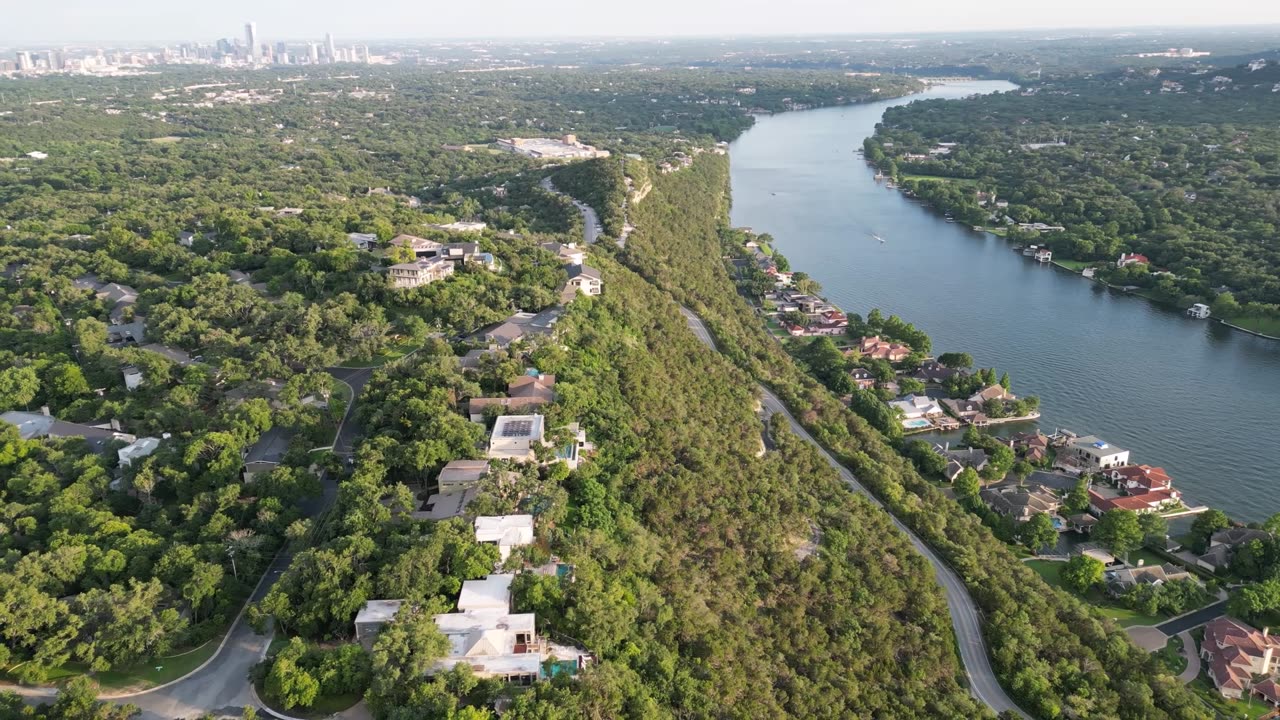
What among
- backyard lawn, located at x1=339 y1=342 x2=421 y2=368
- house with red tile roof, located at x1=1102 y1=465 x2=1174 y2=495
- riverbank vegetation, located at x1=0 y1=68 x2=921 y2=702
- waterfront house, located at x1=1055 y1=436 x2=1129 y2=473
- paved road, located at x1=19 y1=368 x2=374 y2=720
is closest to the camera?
paved road, located at x1=19 y1=368 x2=374 y2=720

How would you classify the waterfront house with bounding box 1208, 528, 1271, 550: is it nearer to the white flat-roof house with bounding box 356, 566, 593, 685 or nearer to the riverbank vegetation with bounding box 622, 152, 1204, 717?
the riverbank vegetation with bounding box 622, 152, 1204, 717

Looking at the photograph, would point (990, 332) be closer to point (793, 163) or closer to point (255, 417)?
point (255, 417)

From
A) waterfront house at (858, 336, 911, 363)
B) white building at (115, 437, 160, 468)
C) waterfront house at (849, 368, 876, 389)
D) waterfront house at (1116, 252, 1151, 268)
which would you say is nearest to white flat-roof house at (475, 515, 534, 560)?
white building at (115, 437, 160, 468)

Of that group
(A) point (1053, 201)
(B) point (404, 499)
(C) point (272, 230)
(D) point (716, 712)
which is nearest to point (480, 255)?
(C) point (272, 230)

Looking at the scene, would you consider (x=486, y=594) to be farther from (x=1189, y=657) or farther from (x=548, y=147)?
(x=548, y=147)

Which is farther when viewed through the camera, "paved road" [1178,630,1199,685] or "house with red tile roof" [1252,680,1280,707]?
"paved road" [1178,630,1199,685]

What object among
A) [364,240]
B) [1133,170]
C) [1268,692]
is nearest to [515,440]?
[1268,692]
